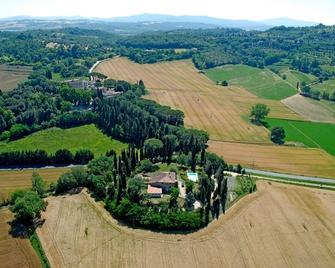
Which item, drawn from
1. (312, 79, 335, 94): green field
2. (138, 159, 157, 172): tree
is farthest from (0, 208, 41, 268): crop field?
(312, 79, 335, 94): green field

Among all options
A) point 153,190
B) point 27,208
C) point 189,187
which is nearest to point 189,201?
point 189,187

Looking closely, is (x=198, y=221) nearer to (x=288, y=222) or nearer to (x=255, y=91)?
(x=288, y=222)

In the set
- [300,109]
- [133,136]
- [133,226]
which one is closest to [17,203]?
[133,226]

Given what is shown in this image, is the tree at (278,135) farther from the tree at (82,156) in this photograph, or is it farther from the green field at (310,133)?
the tree at (82,156)

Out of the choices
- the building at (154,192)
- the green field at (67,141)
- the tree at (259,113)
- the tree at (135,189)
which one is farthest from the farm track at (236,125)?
the tree at (135,189)

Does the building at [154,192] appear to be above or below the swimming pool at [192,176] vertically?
above

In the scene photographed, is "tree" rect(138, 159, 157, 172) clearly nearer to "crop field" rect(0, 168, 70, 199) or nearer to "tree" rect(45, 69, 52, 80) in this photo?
"crop field" rect(0, 168, 70, 199)

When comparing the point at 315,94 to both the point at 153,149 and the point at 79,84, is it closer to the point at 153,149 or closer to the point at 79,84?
the point at 153,149
